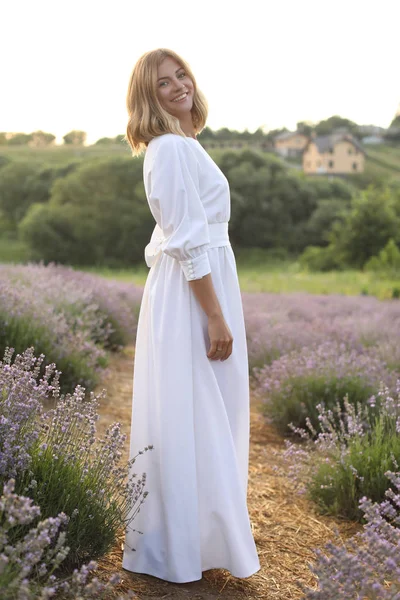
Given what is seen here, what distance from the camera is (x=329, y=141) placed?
47.3 m

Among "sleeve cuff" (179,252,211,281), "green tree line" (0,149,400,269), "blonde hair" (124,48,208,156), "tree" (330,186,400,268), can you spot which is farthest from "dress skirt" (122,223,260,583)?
"green tree line" (0,149,400,269)

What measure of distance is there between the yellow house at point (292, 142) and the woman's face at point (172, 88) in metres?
48.7

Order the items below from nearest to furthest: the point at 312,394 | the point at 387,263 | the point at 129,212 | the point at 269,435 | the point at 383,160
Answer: the point at 312,394, the point at 269,435, the point at 387,263, the point at 129,212, the point at 383,160

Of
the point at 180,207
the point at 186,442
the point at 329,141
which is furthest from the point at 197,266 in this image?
the point at 329,141

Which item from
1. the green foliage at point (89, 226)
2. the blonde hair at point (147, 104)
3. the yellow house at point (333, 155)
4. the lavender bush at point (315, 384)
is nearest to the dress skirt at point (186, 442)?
the blonde hair at point (147, 104)

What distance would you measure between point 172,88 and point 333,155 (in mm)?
45515

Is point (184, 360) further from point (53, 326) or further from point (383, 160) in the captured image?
point (383, 160)

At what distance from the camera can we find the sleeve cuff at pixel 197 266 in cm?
224

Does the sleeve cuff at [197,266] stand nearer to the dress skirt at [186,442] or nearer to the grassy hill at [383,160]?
the dress skirt at [186,442]

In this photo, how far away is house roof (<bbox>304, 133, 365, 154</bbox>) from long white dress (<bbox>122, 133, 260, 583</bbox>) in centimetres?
4551

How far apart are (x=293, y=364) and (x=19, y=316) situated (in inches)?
75.0

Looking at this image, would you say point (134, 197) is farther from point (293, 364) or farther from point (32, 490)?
point (32, 490)

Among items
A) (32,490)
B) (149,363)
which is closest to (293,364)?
(149,363)

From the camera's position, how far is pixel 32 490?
2059mm
